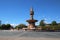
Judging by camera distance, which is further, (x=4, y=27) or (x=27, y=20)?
(x=4, y=27)

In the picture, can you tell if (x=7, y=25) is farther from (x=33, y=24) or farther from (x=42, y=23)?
(x=33, y=24)

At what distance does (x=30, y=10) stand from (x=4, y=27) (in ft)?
158

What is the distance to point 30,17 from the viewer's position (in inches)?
4001

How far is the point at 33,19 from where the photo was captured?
99750mm

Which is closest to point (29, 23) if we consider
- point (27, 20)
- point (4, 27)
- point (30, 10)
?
point (27, 20)

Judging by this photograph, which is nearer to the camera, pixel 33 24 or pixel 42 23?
pixel 33 24

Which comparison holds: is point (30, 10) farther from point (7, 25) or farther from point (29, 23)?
point (7, 25)

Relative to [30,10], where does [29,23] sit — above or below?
below

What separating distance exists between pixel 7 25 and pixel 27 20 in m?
51.9

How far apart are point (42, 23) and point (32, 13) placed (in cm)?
4922

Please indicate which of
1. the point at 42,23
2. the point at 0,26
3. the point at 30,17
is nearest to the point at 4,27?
the point at 0,26

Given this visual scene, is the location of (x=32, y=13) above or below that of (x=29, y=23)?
above

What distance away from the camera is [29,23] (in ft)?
323

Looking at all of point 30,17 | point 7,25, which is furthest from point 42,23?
point 30,17
